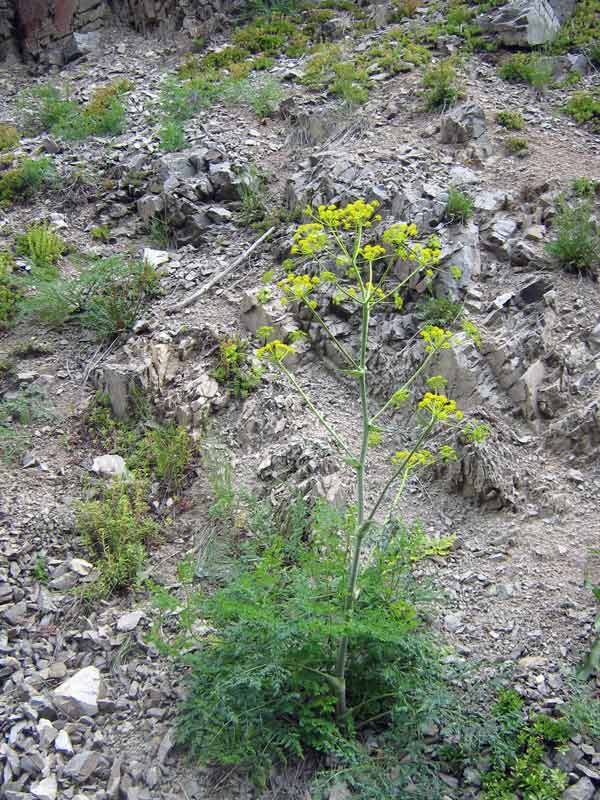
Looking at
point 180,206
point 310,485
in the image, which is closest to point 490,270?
point 310,485

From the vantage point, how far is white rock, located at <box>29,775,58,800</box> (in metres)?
3.60

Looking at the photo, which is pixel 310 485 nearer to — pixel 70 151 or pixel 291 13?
pixel 70 151

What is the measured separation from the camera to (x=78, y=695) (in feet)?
13.5

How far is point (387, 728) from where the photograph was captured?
151 inches

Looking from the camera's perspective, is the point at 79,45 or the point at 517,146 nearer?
the point at 517,146

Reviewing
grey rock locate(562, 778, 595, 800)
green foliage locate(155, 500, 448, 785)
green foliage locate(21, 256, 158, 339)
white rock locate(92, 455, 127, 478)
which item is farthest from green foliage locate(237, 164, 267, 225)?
grey rock locate(562, 778, 595, 800)

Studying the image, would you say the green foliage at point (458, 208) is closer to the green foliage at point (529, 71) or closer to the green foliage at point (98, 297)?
the green foliage at point (98, 297)

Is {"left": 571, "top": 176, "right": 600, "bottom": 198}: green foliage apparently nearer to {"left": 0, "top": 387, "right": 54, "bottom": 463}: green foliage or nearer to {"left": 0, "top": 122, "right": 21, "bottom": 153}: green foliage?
{"left": 0, "top": 387, "right": 54, "bottom": 463}: green foliage

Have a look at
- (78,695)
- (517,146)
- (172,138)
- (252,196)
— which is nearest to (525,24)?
(517,146)

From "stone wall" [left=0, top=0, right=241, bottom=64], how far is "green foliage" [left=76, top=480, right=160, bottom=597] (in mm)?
11579

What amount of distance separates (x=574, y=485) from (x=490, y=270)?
239 centimetres

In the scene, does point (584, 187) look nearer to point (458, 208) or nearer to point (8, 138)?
point (458, 208)

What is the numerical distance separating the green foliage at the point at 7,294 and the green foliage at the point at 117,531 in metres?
2.89

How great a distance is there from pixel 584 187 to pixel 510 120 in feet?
5.99
